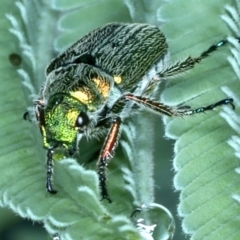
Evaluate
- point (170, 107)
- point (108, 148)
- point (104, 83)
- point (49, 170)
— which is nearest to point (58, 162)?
point (49, 170)

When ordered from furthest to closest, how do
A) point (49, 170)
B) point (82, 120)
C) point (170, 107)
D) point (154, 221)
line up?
point (82, 120), point (170, 107), point (49, 170), point (154, 221)

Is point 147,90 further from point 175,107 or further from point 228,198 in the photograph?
point 228,198

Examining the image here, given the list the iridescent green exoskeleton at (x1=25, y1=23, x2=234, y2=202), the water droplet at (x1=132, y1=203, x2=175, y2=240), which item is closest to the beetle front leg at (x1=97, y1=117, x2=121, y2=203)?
the iridescent green exoskeleton at (x1=25, y1=23, x2=234, y2=202)

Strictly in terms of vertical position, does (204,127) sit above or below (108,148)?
above

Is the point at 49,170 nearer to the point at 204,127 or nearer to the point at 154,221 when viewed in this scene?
the point at 154,221

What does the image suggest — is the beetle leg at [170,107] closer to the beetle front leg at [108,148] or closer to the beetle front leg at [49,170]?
the beetle front leg at [108,148]

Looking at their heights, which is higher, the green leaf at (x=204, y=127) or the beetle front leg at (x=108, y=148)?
the green leaf at (x=204, y=127)

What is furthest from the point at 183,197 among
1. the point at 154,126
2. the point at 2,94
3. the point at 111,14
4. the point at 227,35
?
the point at 111,14

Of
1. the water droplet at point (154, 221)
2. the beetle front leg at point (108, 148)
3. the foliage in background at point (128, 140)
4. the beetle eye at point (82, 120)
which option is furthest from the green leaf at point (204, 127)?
the beetle eye at point (82, 120)

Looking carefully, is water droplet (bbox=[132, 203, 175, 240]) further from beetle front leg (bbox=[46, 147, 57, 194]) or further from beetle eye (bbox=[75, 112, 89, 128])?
beetle eye (bbox=[75, 112, 89, 128])
